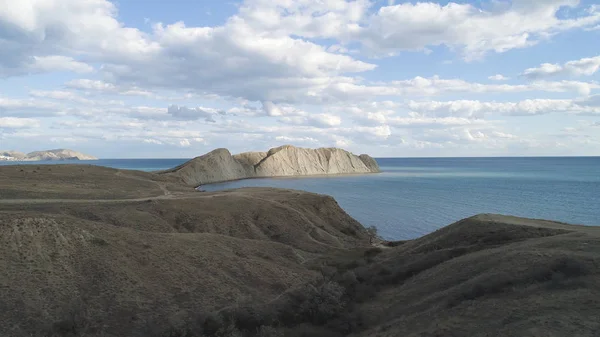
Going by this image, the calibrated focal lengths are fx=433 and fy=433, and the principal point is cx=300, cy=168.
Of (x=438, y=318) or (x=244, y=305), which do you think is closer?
(x=438, y=318)

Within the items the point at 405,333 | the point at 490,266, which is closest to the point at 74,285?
the point at 405,333

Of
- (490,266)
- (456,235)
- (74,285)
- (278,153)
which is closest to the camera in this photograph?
(490,266)

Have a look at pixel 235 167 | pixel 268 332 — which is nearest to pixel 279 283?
pixel 268 332

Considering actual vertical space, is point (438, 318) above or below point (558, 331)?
below

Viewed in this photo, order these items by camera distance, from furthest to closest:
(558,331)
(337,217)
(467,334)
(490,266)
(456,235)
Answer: (337,217), (456,235), (490,266), (467,334), (558,331)

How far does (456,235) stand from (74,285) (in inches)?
1064

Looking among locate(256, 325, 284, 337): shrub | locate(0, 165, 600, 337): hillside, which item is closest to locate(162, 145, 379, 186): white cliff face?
locate(0, 165, 600, 337): hillside

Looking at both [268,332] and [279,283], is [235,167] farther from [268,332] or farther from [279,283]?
[268,332]

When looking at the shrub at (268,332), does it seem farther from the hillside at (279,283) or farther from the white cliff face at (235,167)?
the white cliff face at (235,167)

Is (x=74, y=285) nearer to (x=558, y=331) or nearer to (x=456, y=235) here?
(x=558, y=331)

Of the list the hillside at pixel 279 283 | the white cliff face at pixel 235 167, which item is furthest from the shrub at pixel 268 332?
the white cliff face at pixel 235 167

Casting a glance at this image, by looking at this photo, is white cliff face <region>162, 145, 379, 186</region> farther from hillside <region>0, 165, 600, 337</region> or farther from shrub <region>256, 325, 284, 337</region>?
shrub <region>256, 325, 284, 337</region>

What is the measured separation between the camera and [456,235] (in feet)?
112

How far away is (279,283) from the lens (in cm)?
3209
